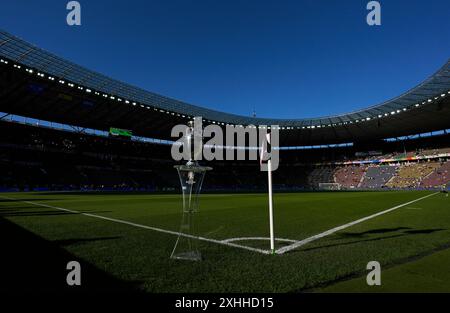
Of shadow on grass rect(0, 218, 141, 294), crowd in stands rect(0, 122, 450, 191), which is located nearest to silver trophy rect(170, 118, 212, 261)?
shadow on grass rect(0, 218, 141, 294)

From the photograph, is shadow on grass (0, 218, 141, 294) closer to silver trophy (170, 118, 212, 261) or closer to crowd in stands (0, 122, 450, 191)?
silver trophy (170, 118, 212, 261)

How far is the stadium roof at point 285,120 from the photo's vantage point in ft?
129

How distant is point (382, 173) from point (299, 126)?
23.2 meters

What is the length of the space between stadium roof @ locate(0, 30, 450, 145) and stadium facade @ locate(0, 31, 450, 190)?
6.6 inches

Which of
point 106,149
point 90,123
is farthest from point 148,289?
point 106,149

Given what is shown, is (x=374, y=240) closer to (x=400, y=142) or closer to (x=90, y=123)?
(x=90, y=123)

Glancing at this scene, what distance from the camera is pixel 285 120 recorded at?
77438 mm

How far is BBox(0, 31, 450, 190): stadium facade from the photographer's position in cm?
4494

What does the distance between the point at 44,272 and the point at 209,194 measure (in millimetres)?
38467

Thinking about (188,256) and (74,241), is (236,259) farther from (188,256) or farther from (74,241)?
(74,241)

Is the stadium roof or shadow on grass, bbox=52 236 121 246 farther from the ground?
the stadium roof

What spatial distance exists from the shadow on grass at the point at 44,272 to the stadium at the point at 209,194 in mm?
44

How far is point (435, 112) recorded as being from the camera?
5978cm

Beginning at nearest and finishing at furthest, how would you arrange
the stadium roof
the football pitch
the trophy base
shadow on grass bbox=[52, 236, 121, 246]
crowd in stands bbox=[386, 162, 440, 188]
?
the football pitch → the trophy base → shadow on grass bbox=[52, 236, 121, 246] → the stadium roof → crowd in stands bbox=[386, 162, 440, 188]
